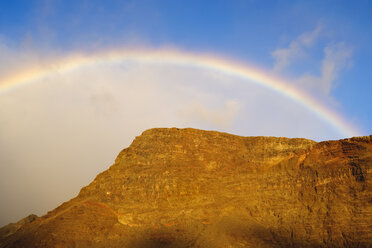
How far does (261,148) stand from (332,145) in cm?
1399

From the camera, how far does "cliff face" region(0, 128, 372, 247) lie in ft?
121

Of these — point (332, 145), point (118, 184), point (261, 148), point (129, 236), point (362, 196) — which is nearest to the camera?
point (362, 196)

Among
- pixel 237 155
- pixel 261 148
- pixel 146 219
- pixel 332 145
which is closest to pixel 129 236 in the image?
pixel 146 219

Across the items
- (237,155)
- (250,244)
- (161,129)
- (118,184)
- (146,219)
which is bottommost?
(250,244)

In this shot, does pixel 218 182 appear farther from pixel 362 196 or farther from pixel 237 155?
pixel 362 196

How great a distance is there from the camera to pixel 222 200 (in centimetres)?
4684

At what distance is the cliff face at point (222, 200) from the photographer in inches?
1451

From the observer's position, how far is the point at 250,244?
36.3m

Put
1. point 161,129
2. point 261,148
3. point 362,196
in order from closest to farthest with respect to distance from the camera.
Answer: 1. point 362,196
2. point 261,148
3. point 161,129

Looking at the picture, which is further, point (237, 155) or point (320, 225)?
point (237, 155)

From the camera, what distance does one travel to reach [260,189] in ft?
152

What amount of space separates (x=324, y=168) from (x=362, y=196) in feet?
24.1

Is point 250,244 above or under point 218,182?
under

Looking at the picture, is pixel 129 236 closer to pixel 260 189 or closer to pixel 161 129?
pixel 260 189
